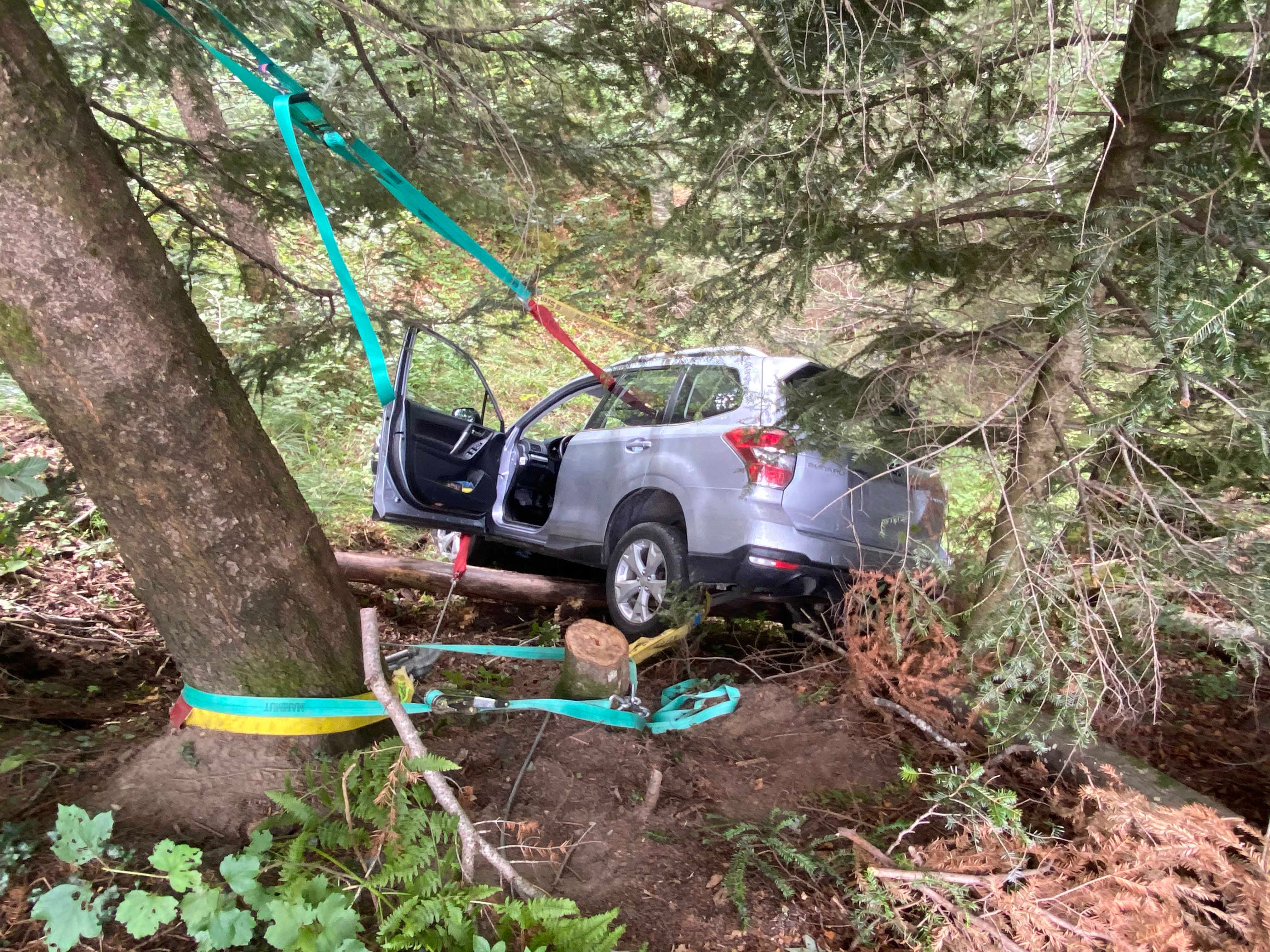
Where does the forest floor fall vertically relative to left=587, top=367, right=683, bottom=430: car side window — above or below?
below

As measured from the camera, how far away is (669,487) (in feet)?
15.1

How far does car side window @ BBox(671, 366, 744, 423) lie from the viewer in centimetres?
436

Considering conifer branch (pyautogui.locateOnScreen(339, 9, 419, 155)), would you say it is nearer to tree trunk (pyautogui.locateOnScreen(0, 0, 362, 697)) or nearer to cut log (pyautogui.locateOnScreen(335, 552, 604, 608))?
tree trunk (pyautogui.locateOnScreen(0, 0, 362, 697))

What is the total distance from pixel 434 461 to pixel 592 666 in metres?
2.48

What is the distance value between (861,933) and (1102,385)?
115 inches

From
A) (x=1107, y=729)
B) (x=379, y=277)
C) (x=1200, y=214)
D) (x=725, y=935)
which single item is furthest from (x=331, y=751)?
Result: (x=379, y=277)

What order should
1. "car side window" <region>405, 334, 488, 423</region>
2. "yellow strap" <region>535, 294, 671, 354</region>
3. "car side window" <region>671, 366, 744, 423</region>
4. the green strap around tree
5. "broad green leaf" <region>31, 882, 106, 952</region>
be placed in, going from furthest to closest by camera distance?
"car side window" <region>405, 334, 488, 423</region>
"car side window" <region>671, 366, 744, 423</region>
"yellow strap" <region>535, 294, 671, 354</region>
the green strap around tree
"broad green leaf" <region>31, 882, 106, 952</region>

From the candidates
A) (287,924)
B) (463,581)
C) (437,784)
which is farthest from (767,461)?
(287,924)

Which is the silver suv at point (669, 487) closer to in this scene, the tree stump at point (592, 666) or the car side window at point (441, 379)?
the tree stump at point (592, 666)

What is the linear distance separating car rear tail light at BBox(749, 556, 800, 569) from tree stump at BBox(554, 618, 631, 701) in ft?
3.83

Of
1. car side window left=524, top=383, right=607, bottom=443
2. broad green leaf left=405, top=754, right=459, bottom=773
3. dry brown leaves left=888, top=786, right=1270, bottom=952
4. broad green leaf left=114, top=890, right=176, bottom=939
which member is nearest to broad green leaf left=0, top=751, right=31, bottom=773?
broad green leaf left=114, top=890, right=176, bottom=939

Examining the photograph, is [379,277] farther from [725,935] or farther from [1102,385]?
[725,935]

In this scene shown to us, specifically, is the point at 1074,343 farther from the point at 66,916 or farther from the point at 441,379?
the point at 441,379

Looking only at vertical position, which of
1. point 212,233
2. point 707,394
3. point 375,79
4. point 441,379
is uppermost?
point 375,79
